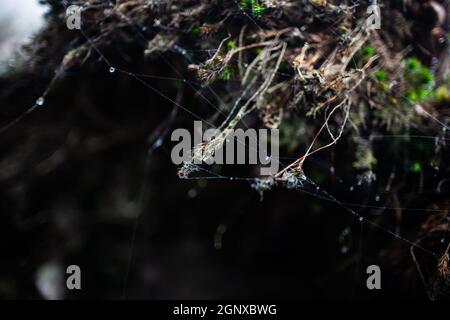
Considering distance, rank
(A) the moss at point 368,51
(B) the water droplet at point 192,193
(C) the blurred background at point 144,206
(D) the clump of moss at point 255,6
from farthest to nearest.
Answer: (B) the water droplet at point 192,193, (C) the blurred background at point 144,206, (A) the moss at point 368,51, (D) the clump of moss at point 255,6

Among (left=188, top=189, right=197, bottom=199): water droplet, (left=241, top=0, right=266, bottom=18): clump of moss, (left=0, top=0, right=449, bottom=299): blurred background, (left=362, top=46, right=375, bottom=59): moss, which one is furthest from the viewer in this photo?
(left=188, top=189, right=197, bottom=199): water droplet

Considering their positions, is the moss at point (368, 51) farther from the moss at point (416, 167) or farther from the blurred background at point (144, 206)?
the moss at point (416, 167)

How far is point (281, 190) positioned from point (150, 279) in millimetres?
1193

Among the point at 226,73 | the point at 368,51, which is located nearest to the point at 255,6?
the point at 226,73

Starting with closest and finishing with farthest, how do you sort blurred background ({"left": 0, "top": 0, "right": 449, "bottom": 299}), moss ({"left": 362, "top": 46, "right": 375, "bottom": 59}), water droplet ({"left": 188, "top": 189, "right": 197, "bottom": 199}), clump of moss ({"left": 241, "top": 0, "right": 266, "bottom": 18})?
clump of moss ({"left": 241, "top": 0, "right": 266, "bottom": 18}) < moss ({"left": 362, "top": 46, "right": 375, "bottom": 59}) < blurred background ({"left": 0, "top": 0, "right": 449, "bottom": 299}) < water droplet ({"left": 188, "top": 189, "right": 197, "bottom": 199})

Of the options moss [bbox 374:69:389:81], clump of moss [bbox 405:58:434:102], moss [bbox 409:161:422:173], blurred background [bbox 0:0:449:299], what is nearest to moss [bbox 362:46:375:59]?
moss [bbox 374:69:389:81]

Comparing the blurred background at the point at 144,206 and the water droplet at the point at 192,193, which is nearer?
the blurred background at the point at 144,206

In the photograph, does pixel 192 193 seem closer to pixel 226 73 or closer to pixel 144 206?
pixel 144 206

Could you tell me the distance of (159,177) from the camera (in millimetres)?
2273

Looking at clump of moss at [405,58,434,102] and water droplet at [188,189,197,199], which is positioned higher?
clump of moss at [405,58,434,102]

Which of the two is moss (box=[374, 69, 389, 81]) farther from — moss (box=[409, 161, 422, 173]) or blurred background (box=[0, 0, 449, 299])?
moss (box=[409, 161, 422, 173])

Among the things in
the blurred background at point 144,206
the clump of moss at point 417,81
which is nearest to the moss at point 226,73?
the blurred background at point 144,206

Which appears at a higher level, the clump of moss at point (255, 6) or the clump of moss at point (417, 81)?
the clump of moss at point (255, 6)

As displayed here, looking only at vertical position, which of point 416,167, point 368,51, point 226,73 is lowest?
point 416,167
